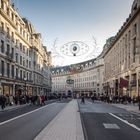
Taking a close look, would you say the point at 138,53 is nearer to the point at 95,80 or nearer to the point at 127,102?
the point at 127,102

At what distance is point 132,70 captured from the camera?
55375 mm

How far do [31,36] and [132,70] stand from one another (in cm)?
3371

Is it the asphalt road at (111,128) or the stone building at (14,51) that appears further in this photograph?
the stone building at (14,51)

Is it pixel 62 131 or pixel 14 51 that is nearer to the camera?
pixel 62 131

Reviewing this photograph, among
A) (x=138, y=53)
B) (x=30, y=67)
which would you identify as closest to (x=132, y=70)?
(x=138, y=53)

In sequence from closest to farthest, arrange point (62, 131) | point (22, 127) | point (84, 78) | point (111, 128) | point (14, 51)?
point (62, 131) < point (111, 128) < point (22, 127) < point (14, 51) < point (84, 78)

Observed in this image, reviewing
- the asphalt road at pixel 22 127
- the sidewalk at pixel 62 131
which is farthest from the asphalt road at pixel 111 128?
the asphalt road at pixel 22 127

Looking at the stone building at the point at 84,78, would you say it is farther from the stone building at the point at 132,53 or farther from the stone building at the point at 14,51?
Answer: the stone building at the point at 132,53

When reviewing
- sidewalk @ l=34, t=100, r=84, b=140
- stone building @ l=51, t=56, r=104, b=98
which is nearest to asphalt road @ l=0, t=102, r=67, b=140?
sidewalk @ l=34, t=100, r=84, b=140

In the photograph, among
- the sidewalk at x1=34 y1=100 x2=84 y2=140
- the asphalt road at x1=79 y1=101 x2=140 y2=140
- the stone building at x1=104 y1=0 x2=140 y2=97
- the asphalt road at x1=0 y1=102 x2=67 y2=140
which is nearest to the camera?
the sidewalk at x1=34 y1=100 x2=84 y2=140

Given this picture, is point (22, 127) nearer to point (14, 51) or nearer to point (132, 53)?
point (132, 53)

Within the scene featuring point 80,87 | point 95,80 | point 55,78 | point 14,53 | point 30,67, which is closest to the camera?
point 14,53

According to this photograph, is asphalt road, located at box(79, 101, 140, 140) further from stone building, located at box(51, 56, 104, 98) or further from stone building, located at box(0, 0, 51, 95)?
stone building, located at box(51, 56, 104, 98)

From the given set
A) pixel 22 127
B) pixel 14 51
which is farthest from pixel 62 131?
pixel 14 51
